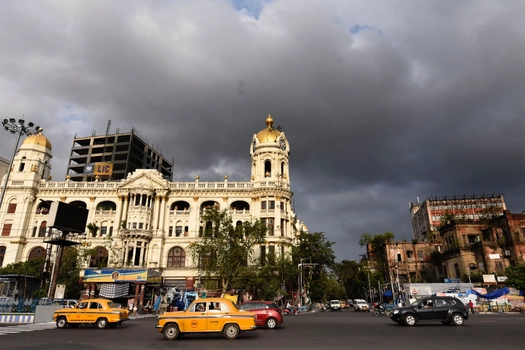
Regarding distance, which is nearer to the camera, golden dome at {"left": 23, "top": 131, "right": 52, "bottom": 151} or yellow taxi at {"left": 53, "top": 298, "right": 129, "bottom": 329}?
yellow taxi at {"left": 53, "top": 298, "right": 129, "bottom": 329}

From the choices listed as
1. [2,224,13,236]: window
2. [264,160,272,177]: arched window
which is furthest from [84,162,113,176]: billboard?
[264,160,272,177]: arched window

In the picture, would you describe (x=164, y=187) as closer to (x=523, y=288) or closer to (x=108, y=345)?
(x=108, y=345)

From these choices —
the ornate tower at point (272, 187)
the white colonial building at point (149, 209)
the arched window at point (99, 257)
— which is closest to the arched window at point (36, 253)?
the white colonial building at point (149, 209)

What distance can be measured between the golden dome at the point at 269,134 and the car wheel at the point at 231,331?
164ft

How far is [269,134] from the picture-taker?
212ft

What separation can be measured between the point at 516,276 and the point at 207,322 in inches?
1767

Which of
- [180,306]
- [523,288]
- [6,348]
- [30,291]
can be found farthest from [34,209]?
[523,288]

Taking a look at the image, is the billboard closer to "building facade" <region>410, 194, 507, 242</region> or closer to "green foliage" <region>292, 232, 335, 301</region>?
"green foliage" <region>292, 232, 335, 301</region>

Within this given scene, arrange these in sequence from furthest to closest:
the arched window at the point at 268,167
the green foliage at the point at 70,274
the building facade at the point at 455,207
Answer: the building facade at the point at 455,207, the arched window at the point at 268,167, the green foliage at the point at 70,274

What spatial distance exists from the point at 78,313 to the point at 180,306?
52.6 feet

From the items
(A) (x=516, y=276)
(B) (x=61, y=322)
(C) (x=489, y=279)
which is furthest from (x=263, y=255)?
(B) (x=61, y=322)

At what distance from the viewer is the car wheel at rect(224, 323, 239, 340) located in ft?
51.0

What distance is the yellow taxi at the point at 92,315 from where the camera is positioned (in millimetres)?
21094

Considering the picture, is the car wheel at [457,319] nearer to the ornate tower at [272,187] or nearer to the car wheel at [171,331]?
the car wheel at [171,331]
